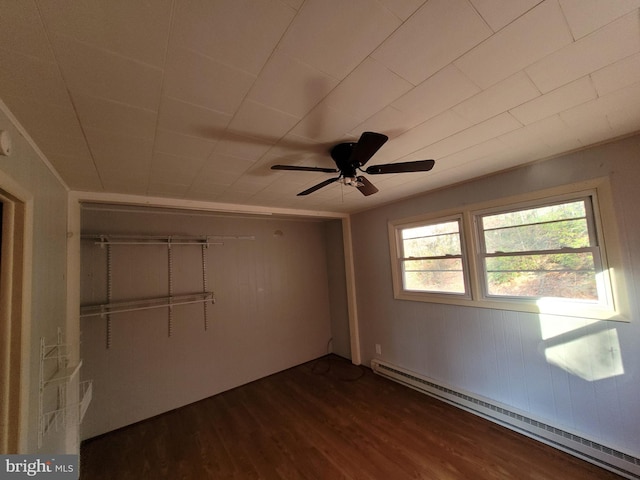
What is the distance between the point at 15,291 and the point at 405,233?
3397 millimetres

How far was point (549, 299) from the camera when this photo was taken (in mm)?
2096

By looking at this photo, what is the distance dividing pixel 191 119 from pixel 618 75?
2.04m

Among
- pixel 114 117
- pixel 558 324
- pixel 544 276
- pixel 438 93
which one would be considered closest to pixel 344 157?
pixel 438 93

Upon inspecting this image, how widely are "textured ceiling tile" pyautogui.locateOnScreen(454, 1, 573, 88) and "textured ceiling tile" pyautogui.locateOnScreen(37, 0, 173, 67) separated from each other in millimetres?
1082

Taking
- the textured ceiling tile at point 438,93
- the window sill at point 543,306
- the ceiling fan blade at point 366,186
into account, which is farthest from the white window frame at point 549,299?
the textured ceiling tile at point 438,93

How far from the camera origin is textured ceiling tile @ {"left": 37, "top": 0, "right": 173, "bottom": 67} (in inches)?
26.5

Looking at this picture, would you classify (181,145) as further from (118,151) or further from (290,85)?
(290,85)

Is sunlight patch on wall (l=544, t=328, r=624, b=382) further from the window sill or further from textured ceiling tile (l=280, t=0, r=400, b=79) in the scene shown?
textured ceiling tile (l=280, t=0, r=400, b=79)

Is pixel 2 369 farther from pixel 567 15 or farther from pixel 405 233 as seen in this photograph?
pixel 405 233

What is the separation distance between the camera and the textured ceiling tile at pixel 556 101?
46.5 inches

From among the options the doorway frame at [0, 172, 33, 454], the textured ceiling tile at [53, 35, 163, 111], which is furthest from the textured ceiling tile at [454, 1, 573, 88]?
the doorway frame at [0, 172, 33, 454]

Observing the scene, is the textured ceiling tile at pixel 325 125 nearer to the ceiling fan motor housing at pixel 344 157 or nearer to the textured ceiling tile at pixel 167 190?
the ceiling fan motor housing at pixel 344 157

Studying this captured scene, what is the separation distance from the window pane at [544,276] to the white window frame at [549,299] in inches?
2.5

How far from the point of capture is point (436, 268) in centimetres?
297
